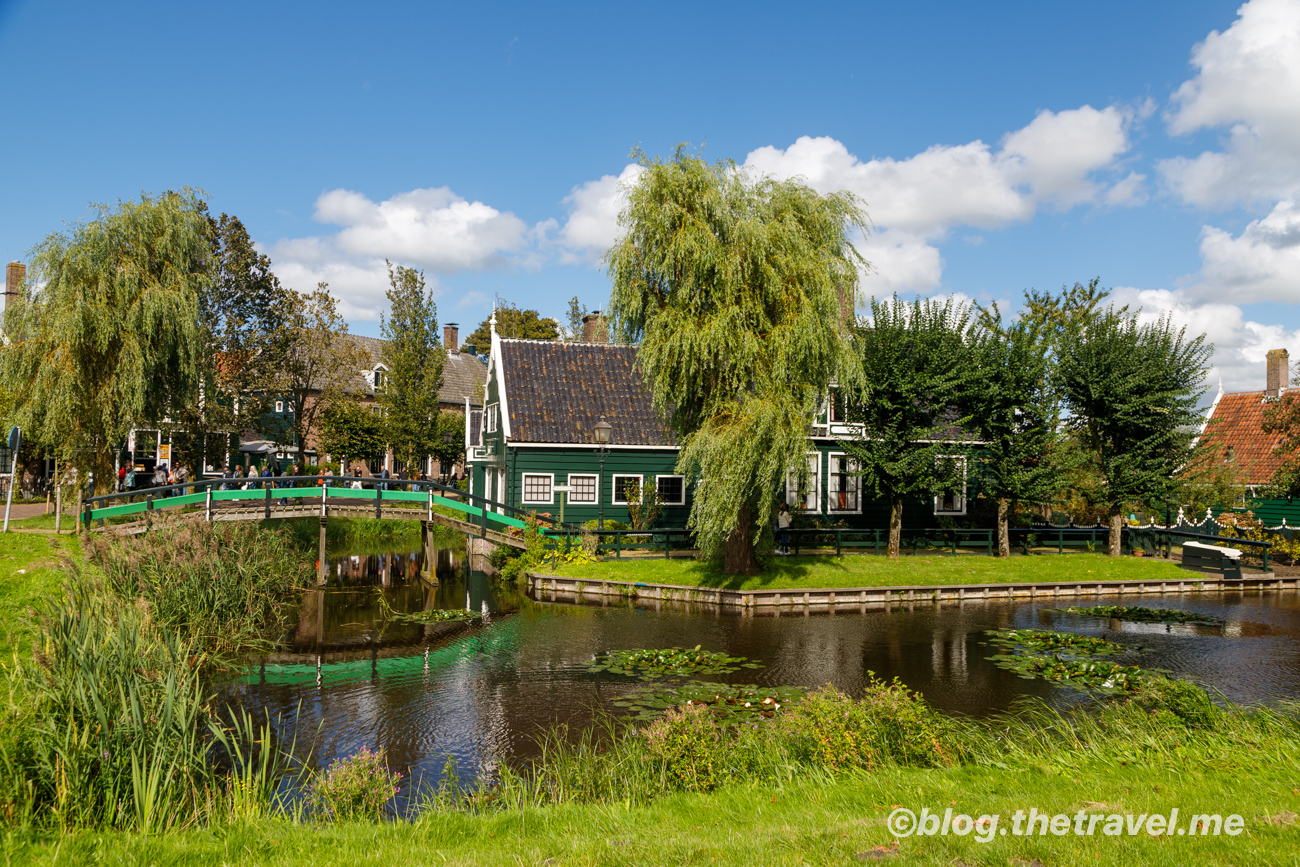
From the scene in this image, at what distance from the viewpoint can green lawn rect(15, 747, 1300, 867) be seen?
6004 millimetres

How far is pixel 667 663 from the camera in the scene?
15.6 metres

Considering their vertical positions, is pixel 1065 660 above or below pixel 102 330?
below

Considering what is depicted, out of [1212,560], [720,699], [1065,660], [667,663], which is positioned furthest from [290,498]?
[1212,560]

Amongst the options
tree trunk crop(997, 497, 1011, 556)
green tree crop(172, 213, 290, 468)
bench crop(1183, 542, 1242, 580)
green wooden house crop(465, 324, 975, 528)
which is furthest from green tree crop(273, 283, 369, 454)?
bench crop(1183, 542, 1242, 580)

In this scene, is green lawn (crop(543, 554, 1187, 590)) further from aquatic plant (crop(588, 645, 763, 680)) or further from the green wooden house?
aquatic plant (crop(588, 645, 763, 680))

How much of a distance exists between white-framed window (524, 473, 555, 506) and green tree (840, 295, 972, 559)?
10.9 meters

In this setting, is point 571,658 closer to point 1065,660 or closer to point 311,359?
point 1065,660

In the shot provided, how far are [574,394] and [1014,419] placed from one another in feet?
52.7

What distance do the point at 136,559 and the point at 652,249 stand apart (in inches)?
552

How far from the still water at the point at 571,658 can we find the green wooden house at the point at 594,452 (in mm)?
6163

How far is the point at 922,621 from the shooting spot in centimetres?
2050

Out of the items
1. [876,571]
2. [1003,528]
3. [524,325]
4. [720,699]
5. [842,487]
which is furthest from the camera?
[524,325]

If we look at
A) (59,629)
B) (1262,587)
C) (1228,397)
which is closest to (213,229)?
(59,629)

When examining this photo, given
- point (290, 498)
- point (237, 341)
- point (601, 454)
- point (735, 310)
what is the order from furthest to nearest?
1. point (237, 341)
2. point (601, 454)
3. point (290, 498)
4. point (735, 310)
